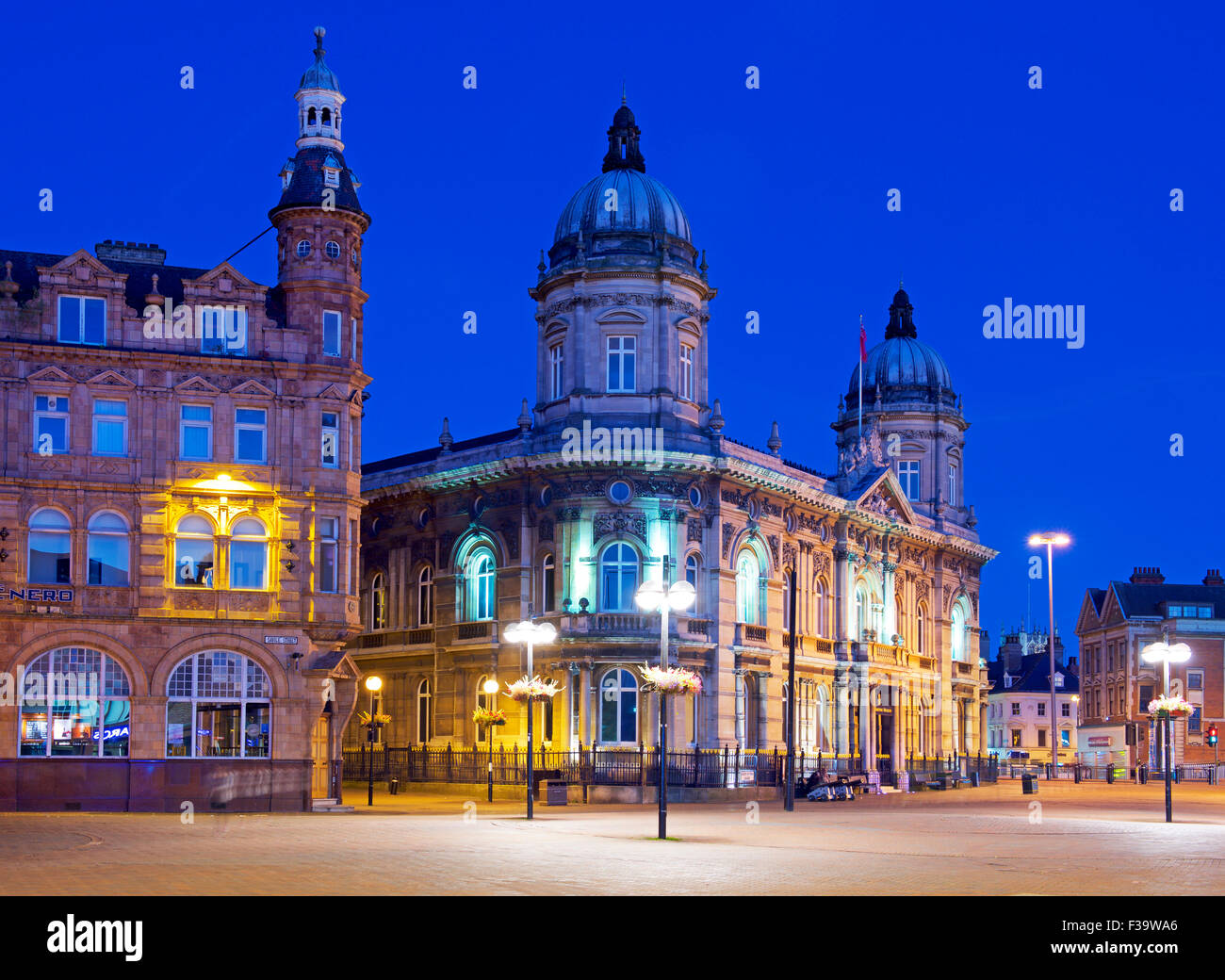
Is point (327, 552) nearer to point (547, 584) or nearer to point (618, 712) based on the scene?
point (547, 584)

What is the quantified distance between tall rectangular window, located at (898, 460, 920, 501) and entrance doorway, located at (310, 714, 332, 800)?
147ft

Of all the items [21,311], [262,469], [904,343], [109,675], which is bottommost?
[109,675]

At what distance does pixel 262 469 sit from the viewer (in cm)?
4216

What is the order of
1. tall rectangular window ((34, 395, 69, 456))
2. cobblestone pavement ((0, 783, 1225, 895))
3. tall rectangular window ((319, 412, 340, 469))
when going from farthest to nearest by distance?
tall rectangular window ((319, 412, 340, 469)) → tall rectangular window ((34, 395, 69, 456)) → cobblestone pavement ((0, 783, 1225, 895))

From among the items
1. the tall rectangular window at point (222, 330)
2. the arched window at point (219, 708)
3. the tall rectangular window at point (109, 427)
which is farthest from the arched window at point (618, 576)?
the tall rectangular window at point (109, 427)

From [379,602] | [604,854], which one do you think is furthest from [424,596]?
[604,854]

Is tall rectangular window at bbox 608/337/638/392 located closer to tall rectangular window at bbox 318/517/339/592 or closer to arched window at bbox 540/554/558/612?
arched window at bbox 540/554/558/612

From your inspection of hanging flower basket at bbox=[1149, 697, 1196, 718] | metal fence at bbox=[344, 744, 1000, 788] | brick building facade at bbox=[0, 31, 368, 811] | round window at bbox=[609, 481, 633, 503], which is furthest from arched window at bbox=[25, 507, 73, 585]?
hanging flower basket at bbox=[1149, 697, 1196, 718]

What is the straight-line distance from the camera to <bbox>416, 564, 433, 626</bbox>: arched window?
6228 centimetres

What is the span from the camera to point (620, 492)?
5506cm

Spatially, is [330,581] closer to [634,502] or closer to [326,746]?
[326,746]
